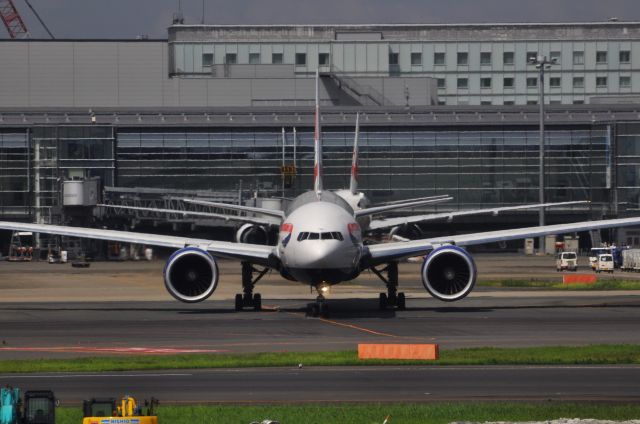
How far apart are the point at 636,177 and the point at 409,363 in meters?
97.9

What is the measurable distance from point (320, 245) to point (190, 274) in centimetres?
571

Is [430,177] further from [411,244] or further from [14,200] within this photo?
[411,244]

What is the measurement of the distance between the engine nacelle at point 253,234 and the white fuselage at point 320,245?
24803mm

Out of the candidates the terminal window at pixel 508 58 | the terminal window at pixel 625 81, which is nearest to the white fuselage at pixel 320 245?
the terminal window at pixel 508 58

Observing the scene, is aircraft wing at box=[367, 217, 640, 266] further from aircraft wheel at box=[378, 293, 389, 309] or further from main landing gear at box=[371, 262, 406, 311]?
aircraft wheel at box=[378, 293, 389, 309]

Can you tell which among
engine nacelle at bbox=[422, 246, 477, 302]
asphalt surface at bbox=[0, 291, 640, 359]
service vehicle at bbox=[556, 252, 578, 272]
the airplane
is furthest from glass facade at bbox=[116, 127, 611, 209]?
engine nacelle at bbox=[422, 246, 477, 302]

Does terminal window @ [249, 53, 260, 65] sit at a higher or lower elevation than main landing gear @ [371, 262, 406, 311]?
higher

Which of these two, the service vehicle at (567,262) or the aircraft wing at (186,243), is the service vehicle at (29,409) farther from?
the service vehicle at (567,262)

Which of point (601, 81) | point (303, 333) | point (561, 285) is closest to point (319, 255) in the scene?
point (303, 333)

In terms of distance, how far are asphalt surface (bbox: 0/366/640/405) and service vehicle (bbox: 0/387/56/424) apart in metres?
A: 6.87

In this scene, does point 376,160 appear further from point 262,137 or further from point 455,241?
point 455,241

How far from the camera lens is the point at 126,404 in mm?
18844

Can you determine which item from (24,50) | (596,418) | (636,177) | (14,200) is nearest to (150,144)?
(14,200)

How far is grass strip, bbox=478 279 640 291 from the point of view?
65.9 m
